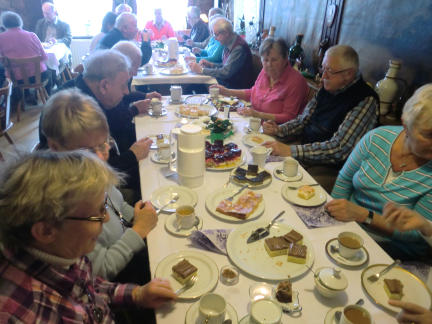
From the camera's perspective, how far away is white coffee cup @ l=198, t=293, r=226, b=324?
0.83 metres

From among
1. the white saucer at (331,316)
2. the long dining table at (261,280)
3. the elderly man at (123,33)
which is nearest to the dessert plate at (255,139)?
the long dining table at (261,280)

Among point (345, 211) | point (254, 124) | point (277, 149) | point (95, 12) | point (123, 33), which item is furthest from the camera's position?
point (95, 12)

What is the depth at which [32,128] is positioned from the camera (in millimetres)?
4566

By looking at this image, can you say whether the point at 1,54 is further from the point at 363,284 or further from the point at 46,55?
the point at 363,284

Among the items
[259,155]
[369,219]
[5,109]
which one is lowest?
[5,109]

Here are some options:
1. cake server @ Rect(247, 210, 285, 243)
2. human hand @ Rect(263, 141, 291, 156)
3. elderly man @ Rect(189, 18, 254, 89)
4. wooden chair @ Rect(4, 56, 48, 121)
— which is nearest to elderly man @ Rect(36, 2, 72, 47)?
wooden chair @ Rect(4, 56, 48, 121)

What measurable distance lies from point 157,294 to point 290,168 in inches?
39.4

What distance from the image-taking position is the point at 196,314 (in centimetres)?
89

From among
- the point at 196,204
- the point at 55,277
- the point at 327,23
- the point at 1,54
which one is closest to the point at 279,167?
the point at 196,204

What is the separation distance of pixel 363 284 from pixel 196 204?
0.75 m

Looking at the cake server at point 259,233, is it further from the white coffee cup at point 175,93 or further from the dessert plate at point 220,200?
the white coffee cup at point 175,93

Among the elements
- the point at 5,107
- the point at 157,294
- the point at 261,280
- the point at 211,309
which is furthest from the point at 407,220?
the point at 5,107

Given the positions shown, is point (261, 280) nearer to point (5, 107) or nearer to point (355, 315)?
point (355, 315)

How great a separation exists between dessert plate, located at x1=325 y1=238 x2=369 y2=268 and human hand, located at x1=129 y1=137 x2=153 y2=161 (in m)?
1.18
